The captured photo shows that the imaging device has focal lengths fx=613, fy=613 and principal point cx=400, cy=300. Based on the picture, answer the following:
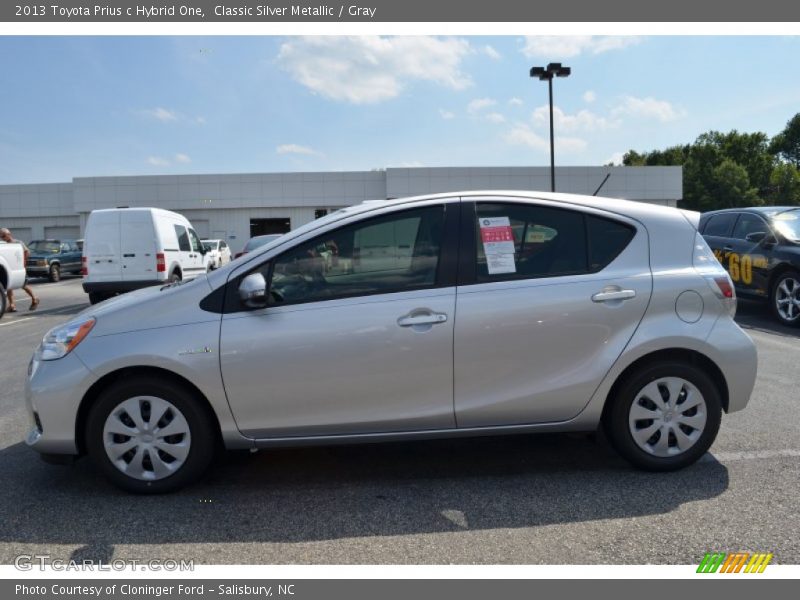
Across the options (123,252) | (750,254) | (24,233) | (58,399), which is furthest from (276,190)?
(58,399)

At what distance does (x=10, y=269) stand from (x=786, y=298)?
46.5ft

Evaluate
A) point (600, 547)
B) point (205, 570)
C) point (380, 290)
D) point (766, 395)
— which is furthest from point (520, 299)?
point (766, 395)

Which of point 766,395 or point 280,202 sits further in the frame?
point 280,202

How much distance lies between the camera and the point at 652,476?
378 centimetres

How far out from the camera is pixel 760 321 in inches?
384

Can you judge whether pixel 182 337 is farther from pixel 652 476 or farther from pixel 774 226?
pixel 774 226

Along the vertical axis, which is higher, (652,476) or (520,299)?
(520,299)

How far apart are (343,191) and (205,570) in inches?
1743

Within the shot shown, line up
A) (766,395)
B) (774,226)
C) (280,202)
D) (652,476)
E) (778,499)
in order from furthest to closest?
(280,202), (774,226), (766,395), (652,476), (778,499)

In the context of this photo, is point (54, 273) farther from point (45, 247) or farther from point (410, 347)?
point (410, 347)

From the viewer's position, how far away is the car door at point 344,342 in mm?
3484

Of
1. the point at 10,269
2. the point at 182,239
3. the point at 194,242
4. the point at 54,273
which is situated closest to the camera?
the point at 10,269

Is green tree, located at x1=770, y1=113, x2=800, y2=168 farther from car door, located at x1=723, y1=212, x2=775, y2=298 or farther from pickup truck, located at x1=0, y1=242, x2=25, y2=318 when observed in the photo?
pickup truck, located at x1=0, y1=242, x2=25, y2=318
